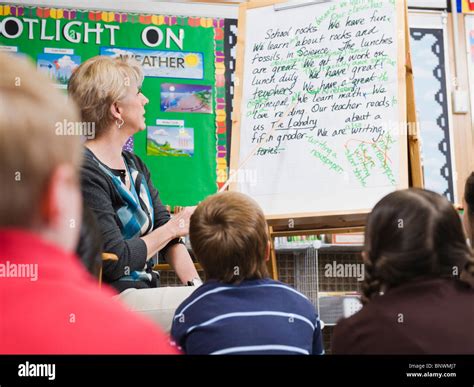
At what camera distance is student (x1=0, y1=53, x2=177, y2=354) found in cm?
59

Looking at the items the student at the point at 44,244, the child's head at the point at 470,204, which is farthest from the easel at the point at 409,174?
the student at the point at 44,244

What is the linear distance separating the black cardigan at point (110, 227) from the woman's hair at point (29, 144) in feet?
3.93

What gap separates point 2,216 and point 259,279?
3.01 feet

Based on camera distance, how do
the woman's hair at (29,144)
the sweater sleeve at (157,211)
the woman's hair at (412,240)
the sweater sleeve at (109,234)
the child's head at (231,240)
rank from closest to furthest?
the woman's hair at (29,144), the woman's hair at (412,240), the child's head at (231,240), the sweater sleeve at (109,234), the sweater sleeve at (157,211)

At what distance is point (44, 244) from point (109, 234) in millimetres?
1231

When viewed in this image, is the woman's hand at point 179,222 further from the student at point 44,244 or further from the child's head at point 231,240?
the student at point 44,244

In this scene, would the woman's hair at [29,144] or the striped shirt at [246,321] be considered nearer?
the woman's hair at [29,144]

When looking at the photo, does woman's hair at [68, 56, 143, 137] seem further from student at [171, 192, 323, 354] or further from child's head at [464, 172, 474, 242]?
child's head at [464, 172, 474, 242]

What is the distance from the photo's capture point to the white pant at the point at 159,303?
5.64 feet

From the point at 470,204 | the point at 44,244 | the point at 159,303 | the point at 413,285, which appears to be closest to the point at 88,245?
the point at 44,244

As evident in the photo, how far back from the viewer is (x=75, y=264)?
0.62m

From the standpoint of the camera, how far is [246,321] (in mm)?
→ 1389
